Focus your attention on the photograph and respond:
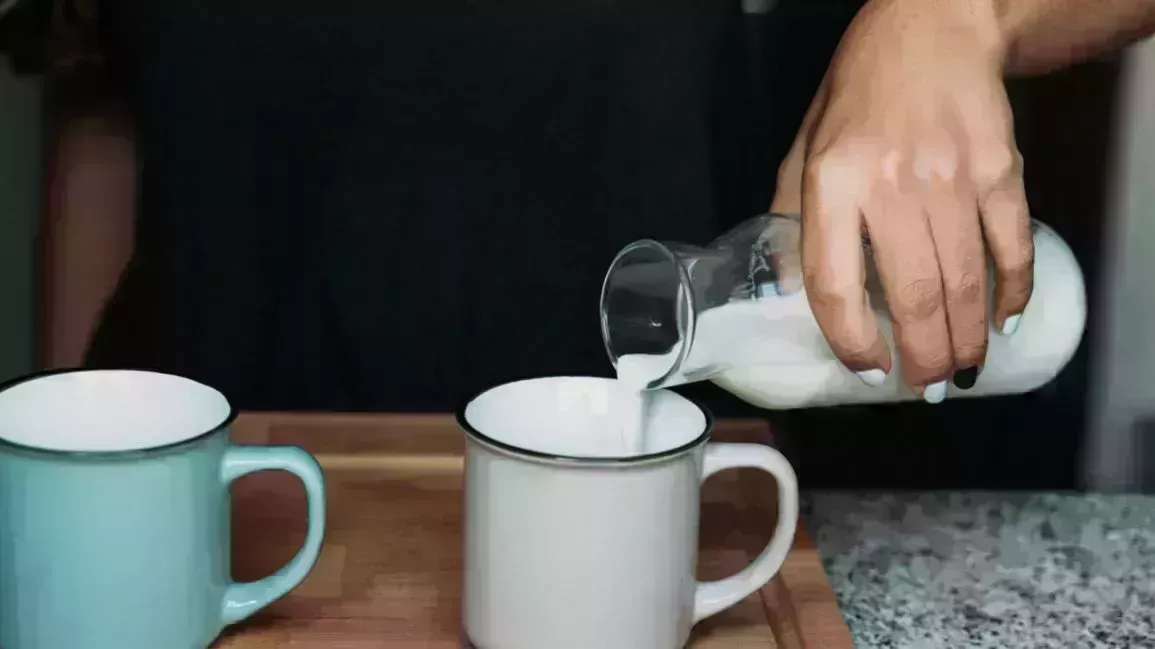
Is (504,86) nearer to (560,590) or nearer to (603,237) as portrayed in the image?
(603,237)

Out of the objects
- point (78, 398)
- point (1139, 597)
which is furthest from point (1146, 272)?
point (78, 398)

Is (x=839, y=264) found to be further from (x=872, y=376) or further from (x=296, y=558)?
(x=296, y=558)

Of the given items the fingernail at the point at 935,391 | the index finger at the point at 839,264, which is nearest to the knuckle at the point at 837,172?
the index finger at the point at 839,264

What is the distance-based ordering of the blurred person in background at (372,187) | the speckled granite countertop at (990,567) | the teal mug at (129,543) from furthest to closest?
1. the blurred person in background at (372,187)
2. the speckled granite countertop at (990,567)
3. the teal mug at (129,543)

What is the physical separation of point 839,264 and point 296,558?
0.30 m

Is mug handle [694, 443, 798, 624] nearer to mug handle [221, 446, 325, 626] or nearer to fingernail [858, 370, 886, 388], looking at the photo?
fingernail [858, 370, 886, 388]

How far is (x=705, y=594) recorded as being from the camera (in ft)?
1.85

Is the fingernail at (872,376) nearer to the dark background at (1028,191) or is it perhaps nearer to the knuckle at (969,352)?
the knuckle at (969,352)

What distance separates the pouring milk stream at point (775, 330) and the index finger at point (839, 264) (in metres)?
0.04

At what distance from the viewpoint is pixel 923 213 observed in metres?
0.51

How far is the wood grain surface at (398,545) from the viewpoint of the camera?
Result: 57 cm

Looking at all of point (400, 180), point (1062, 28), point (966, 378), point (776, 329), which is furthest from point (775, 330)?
point (400, 180)

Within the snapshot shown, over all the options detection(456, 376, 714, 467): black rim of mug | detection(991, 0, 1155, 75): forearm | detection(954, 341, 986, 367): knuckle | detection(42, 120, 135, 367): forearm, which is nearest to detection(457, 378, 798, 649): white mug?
detection(456, 376, 714, 467): black rim of mug

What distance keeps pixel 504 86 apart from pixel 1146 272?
0.49 metres
